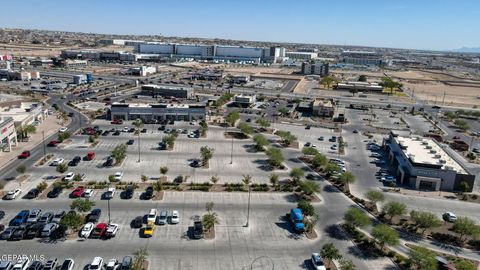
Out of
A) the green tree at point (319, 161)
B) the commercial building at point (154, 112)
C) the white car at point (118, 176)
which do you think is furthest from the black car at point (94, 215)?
the commercial building at point (154, 112)

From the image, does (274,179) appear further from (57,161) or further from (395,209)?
(57,161)

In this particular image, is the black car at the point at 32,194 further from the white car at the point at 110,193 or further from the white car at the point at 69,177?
the white car at the point at 110,193

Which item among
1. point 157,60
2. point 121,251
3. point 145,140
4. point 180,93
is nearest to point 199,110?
point 145,140

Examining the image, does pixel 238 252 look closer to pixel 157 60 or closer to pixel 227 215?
pixel 227 215

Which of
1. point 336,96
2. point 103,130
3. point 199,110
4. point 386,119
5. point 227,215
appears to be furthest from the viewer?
point 336,96

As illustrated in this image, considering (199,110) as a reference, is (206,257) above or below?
below

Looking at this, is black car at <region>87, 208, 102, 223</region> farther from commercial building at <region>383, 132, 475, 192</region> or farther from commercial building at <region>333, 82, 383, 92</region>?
commercial building at <region>333, 82, 383, 92</region>

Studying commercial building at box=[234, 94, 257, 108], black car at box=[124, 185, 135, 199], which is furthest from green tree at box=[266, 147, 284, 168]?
commercial building at box=[234, 94, 257, 108]

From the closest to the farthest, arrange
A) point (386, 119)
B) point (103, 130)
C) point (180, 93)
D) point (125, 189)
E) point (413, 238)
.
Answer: point (413, 238) < point (125, 189) < point (103, 130) < point (386, 119) < point (180, 93)
